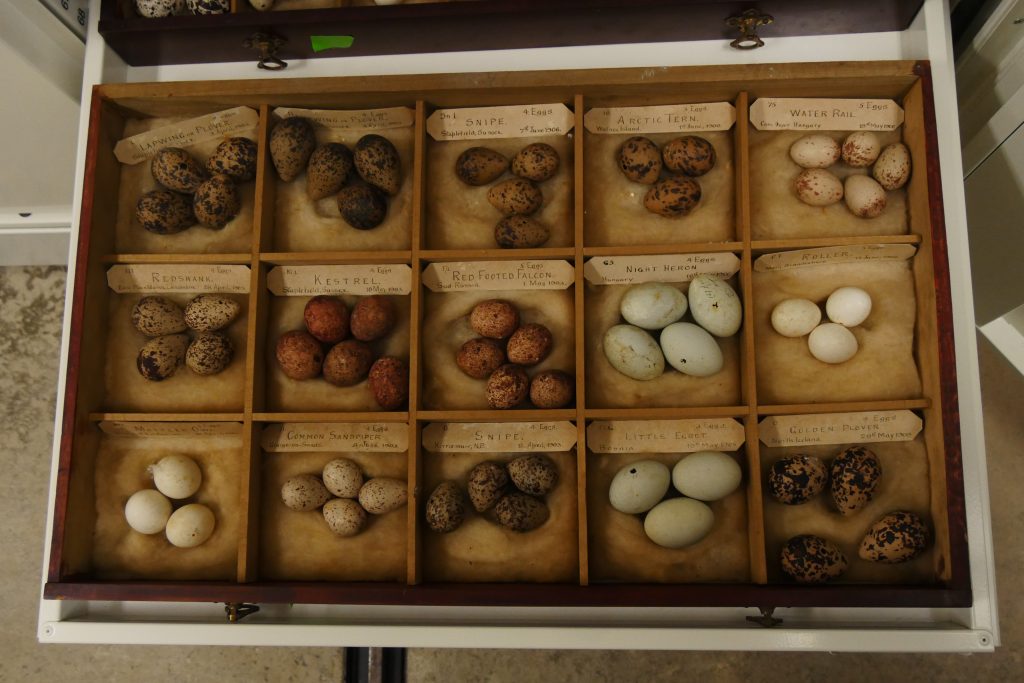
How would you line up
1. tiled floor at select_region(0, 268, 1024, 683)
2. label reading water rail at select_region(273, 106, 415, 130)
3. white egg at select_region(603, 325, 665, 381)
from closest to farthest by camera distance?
white egg at select_region(603, 325, 665, 381), label reading water rail at select_region(273, 106, 415, 130), tiled floor at select_region(0, 268, 1024, 683)

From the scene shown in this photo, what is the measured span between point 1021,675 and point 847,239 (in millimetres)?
1399

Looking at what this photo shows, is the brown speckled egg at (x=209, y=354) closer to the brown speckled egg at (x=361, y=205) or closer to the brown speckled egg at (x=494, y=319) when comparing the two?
the brown speckled egg at (x=361, y=205)

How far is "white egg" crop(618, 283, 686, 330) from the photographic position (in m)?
1.29

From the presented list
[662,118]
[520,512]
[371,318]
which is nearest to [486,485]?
[520,512]

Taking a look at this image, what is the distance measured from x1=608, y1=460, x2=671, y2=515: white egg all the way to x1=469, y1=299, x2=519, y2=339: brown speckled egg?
1.23ft

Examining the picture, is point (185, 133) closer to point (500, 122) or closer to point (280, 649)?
point (500, 122)

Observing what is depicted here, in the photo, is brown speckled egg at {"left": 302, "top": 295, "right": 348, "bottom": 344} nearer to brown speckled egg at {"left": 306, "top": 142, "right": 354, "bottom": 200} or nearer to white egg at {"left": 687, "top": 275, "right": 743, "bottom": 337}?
brown speckled egg at {"left": 306, "top": 142, "right": 354, "bottom": 200}

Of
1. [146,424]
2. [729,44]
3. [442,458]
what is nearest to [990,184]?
[729,44]

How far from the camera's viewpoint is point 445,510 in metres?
1.25

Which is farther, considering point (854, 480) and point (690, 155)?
point (690, 155)

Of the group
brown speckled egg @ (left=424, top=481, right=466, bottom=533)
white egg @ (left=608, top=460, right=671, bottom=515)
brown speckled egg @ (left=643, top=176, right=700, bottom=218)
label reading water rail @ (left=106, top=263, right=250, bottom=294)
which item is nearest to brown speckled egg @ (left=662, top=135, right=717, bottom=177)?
brown speckled egg @ (left=643, top=176, right=700, bottom=218)

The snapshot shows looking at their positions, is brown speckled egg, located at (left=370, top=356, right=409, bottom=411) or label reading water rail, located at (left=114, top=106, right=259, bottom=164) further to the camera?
label reading water rail, located at (left=114, top=106, right=259, bottom=164)

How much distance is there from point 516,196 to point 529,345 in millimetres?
324

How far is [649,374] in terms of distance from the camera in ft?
4.26
